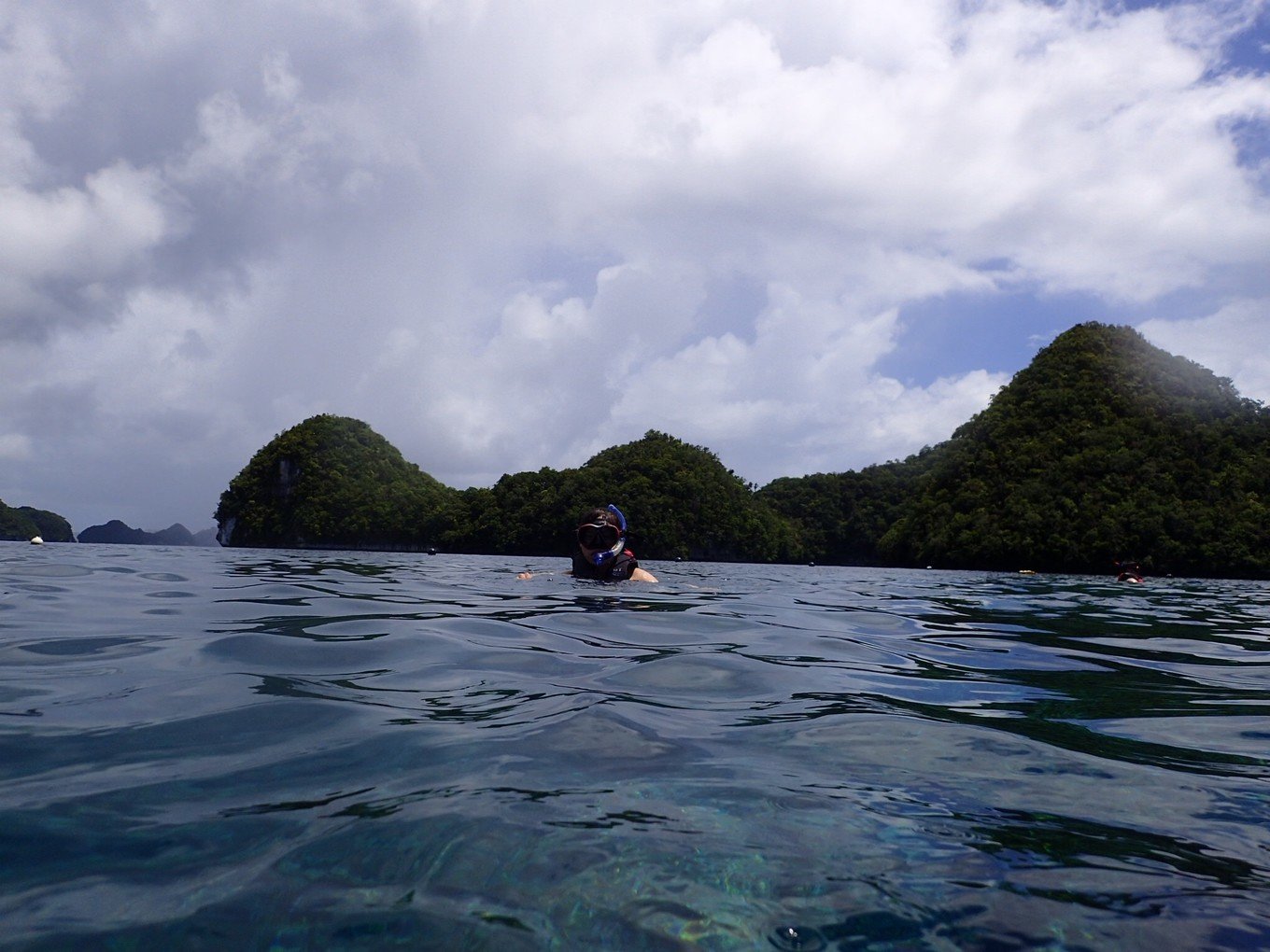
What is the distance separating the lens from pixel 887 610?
11320 mm

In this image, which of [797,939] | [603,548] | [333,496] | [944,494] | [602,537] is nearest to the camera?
[797,939]

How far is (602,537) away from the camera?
40.5 feet

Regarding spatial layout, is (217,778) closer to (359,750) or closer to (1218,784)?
(359,750)

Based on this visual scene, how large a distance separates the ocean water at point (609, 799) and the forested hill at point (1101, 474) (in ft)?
210

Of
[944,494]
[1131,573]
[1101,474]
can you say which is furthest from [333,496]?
[1131,573]

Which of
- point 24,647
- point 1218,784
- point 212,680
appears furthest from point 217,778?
point 1218,784

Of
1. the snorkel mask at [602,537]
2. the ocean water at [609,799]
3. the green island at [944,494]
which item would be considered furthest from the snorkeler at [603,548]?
the green island at [944,494]

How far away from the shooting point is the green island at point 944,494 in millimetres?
62062

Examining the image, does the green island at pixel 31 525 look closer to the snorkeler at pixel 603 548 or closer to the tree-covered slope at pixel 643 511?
the tree-covered slope at pixel 643 511

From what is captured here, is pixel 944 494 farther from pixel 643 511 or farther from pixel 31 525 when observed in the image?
pixel 31 525

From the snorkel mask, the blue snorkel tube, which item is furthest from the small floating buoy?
the blue snorkel tube

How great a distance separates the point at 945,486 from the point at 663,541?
3210cm

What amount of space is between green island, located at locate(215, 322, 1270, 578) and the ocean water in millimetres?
64552

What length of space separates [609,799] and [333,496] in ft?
380
